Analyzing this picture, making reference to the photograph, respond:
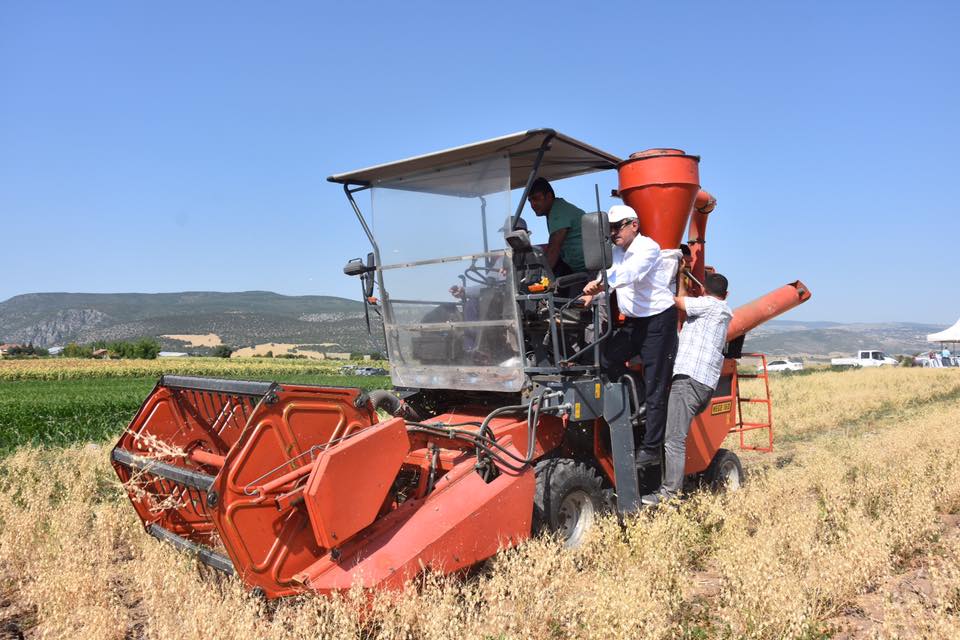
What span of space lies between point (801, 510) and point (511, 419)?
2.64 metres

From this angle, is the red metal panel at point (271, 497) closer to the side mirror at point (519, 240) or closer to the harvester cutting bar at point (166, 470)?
the harvester cutting bar at point (166, 470)

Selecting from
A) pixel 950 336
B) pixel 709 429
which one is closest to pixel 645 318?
pixel 709 429

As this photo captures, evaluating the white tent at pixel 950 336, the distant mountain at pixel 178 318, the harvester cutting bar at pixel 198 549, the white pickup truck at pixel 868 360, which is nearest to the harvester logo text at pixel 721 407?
the harvester cutting bar at pixel 198 549

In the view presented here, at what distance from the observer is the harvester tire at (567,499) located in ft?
16.4

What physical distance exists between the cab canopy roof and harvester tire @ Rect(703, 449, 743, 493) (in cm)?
317

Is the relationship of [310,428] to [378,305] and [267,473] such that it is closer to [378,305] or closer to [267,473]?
[267,473]

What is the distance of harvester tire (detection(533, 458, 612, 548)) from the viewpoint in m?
5.01

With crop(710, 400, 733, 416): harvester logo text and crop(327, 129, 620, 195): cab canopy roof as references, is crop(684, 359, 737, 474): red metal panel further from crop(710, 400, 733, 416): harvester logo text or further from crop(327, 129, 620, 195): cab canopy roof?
crop(327, 129, 620, 195): cab canopy roof

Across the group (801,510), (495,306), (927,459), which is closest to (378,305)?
(495,306)

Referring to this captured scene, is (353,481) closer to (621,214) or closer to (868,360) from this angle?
(621,214)

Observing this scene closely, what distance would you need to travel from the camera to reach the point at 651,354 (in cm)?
579

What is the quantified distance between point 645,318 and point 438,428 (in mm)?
1977

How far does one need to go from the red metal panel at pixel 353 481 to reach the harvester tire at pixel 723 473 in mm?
3910

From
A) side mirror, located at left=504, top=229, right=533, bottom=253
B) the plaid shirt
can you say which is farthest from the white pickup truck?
side mirror, located at left=504, top=229, right=533, bottom=253
